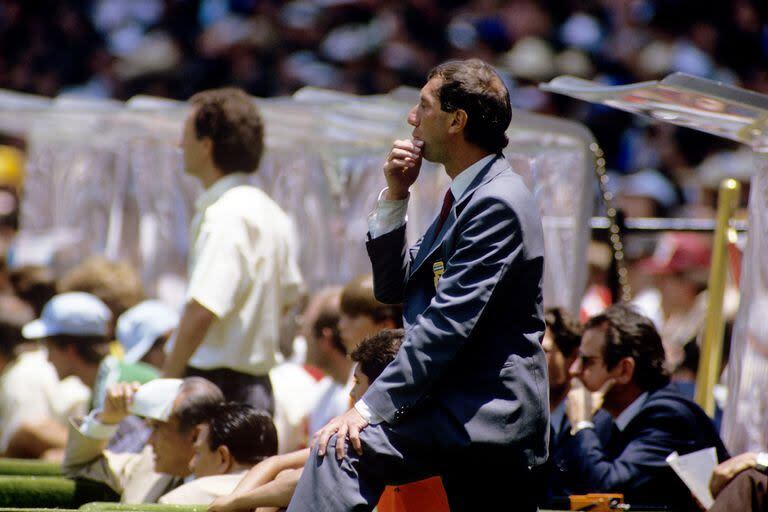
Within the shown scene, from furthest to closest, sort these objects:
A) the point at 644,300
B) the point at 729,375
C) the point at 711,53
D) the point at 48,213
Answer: the point at 711,53 → the point at 48,213 → the point at 644,300 → the point at 729,375

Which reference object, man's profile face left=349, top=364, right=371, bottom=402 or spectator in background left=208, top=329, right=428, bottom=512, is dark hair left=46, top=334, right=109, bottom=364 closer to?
spectator in background left=208, top=329, right=428, bottom=512

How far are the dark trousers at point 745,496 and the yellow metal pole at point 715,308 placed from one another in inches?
74.0

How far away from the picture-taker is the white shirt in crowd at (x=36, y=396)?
21.7 feet

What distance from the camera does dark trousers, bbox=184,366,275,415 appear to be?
5051 mm

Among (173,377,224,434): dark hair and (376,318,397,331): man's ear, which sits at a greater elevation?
(376,318,397,331): man's ear

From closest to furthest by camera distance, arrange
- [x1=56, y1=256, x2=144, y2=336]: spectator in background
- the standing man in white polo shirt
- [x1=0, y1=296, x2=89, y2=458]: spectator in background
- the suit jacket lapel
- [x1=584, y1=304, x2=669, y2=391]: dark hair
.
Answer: the suit jacket lapel → [x1=584, y1=304, x2=669, y2=391]: dark hair → the standing man in white polo shirt → [x1=0, y1=296, x2=89, y2=458]: spectator in background → [x1=56, y1=256, x2=144, y2=336]: spectator in background

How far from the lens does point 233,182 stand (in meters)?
5.30

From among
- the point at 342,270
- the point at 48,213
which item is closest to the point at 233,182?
the point at 342,270

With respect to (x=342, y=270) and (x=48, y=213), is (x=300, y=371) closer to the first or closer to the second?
(x=342, y=270)

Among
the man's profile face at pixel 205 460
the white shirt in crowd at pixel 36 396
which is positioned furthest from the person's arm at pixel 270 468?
the white shirt in crowd at pixel 36 396

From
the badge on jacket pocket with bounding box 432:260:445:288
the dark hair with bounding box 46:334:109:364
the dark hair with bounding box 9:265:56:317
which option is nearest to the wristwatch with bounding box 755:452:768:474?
the badge on jacket pocket with bounding box 432:260:445:288

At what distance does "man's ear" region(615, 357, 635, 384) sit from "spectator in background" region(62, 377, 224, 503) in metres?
1.39

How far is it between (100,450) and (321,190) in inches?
144

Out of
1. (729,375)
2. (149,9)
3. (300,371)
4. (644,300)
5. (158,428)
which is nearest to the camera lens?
(158,428)
